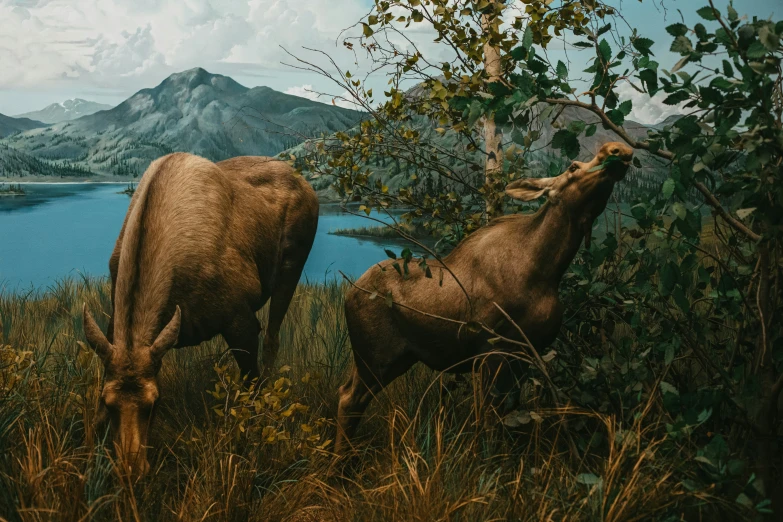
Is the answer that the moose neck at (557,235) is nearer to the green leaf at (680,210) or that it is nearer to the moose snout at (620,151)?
the moose snout at (620,151)

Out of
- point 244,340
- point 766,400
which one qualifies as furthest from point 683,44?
point 244,340

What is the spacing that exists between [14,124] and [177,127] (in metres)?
1.67

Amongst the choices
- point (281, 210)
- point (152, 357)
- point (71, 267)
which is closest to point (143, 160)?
point (71, 267)

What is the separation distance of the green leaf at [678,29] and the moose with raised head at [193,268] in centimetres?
201

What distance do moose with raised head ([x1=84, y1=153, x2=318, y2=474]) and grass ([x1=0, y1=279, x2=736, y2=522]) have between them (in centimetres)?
21

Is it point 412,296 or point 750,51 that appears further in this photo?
point 412,296

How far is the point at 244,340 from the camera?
3615 millimetres

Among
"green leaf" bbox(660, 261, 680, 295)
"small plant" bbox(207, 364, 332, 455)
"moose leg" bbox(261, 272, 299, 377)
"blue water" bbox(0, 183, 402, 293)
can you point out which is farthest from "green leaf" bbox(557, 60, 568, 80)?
"blue water" bbox(0, 183, 402, 293)

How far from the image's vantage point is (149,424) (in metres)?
2.84

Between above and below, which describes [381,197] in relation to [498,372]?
above

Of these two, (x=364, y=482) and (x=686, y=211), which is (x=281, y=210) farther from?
(x=686, y=211)

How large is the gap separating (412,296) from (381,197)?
3.00 ft

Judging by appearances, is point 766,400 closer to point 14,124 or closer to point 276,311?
point 276,311

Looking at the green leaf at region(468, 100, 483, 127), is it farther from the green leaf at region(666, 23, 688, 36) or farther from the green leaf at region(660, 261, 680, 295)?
the green leaf at region(660, 261, 680, 295)
